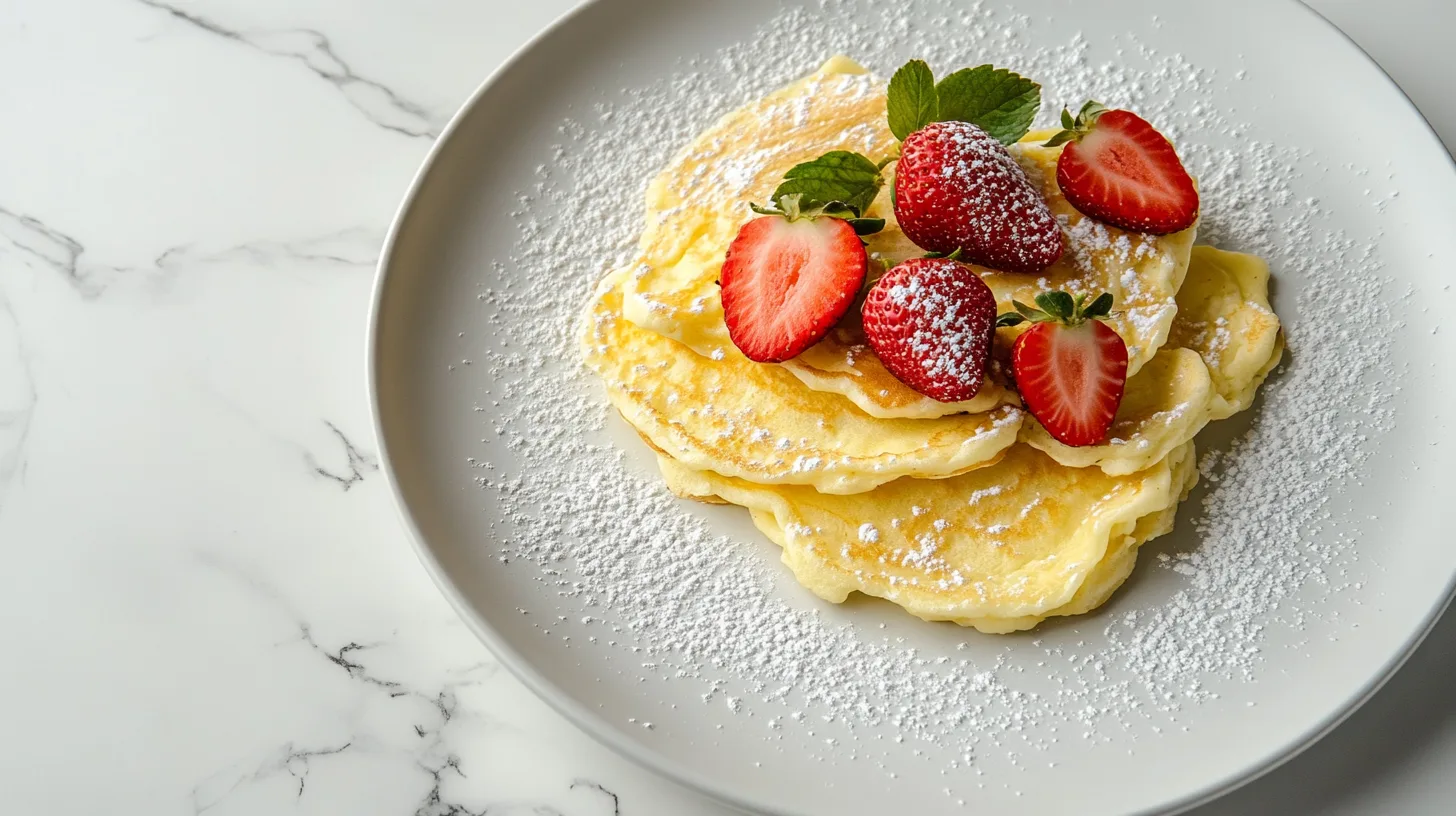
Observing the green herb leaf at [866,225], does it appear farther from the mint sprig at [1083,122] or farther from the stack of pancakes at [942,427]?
the mint sprig at [1083,122]

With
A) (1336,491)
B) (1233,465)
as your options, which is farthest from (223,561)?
(1336,491)

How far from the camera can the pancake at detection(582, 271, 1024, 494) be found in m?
1.96

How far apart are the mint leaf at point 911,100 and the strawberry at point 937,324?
34 cm

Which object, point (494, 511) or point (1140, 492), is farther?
point (494, 511)

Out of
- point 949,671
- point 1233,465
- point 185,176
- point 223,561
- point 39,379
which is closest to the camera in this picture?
point 949,671

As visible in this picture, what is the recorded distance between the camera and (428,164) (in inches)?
93.7

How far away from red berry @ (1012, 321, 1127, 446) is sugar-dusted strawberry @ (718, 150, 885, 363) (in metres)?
0.30

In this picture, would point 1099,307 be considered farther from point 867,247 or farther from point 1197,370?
point 867,247

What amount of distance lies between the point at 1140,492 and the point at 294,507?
152cm

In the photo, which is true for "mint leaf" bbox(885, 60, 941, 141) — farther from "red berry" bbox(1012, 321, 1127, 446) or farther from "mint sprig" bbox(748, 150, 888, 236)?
"red berry" bbox(1012, 321, 1127, 446)

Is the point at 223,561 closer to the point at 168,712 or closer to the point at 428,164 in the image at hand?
the point at 168,712

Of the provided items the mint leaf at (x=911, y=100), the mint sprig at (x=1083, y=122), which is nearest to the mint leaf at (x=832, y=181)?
the mint leaf at (x=911, y=100)

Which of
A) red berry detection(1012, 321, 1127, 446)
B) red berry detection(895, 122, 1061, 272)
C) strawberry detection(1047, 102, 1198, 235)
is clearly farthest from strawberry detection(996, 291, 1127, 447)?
strawberry detection(1047, 102, 1198, 235)

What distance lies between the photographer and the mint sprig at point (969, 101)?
2.12 meters
